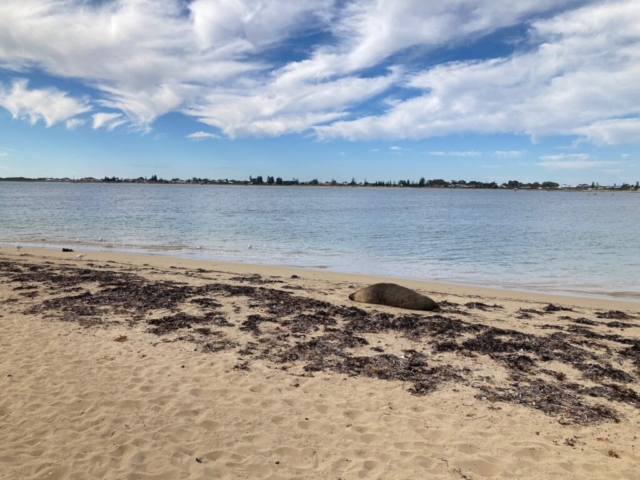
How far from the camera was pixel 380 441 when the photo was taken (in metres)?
4.71

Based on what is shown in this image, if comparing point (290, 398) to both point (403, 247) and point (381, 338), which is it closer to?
point (381, 338)

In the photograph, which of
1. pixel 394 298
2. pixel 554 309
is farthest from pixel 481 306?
pixel 394 298

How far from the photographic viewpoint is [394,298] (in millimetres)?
10984

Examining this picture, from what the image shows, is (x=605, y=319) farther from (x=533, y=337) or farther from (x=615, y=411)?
(x=615, y=411)

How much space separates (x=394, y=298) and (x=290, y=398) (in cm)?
584

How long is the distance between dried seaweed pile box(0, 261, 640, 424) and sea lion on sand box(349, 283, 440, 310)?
20.4 inches

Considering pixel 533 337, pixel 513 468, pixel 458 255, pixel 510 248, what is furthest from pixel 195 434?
pixel 510 248

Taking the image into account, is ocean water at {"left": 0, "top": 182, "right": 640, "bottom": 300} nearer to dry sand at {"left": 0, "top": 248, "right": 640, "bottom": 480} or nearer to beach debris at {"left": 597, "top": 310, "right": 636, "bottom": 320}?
beach debris at {"left": 597, "top": 310, "right": 636, "bottom": 320}

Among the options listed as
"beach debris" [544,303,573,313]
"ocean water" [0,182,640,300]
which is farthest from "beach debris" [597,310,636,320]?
"ocean water" [0,182,640,300]

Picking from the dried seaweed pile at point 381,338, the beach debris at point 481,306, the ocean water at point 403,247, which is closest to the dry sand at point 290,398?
the dried seaweed pile at point 381,338

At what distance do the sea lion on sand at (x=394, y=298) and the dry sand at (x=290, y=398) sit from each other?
2.11 feet

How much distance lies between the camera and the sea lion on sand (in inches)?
423

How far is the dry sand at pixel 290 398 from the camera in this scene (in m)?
4.29

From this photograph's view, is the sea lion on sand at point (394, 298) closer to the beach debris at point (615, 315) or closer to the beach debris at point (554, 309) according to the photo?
the beach debris at point (554, 309)
